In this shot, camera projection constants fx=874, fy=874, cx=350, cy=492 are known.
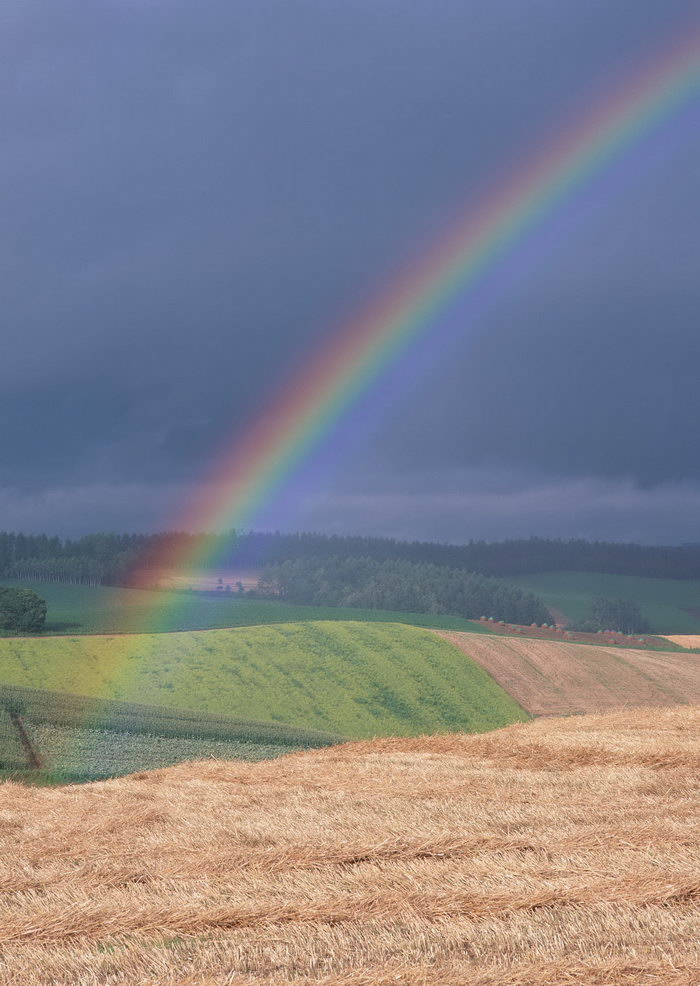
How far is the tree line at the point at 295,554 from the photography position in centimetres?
12900

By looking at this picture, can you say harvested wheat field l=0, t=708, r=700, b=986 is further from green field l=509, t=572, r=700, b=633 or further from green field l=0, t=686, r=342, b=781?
green field l=509, t=572, r=700, b=633

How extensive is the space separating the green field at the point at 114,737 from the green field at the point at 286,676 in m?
11.8

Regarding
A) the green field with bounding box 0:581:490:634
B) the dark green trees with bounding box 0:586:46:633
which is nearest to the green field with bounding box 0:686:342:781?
the dark green trees with bounding box 0:586:46:633

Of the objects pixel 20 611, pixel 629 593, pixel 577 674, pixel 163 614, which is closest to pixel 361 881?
pixel 577 674

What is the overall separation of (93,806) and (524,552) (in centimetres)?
17668

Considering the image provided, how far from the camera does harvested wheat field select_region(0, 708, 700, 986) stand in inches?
244

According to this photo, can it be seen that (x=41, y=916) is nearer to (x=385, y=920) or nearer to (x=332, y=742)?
(x=385, y=920)

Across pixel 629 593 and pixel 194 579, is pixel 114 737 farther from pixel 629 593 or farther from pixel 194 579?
pixel 629 593

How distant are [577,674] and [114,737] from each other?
38.1m

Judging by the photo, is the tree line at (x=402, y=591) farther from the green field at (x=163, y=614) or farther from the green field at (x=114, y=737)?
the green field at (x=114, y=737)

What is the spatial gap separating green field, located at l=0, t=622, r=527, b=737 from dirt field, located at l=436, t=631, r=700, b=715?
2.04 m

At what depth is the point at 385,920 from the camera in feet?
23.2

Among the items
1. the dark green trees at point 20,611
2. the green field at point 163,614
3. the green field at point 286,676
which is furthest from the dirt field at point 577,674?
the dark green trees at point 20,611

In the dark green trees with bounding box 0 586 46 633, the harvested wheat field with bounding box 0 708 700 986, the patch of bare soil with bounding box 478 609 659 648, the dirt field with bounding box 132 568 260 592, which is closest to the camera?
the harvested wheat field with bounding box 0 708 700 986
